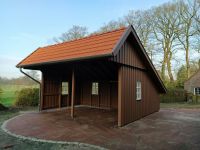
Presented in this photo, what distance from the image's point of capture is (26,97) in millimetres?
12609

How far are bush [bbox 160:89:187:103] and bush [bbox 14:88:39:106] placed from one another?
41.3ft

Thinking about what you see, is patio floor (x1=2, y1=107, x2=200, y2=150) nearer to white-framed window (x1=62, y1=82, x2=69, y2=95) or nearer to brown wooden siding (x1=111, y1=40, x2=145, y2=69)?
brown wooden siding (x1=111, y1=40, x2=145, y2=69)

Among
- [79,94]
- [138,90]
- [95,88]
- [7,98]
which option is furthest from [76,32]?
[138,90]

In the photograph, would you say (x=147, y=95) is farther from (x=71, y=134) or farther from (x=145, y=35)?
(x=145, y=35)

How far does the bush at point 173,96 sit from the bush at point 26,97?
1260 cm

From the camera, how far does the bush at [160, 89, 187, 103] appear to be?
60.1 feet

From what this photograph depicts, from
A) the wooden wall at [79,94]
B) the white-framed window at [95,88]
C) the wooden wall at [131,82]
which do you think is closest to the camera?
the wooden wall at [131,82]

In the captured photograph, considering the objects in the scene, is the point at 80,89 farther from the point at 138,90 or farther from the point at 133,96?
the point at 133,96

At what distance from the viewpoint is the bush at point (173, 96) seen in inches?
721

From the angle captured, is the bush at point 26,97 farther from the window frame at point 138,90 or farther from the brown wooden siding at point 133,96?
the brown wooden siding at point 133,96

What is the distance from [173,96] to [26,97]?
48.1 ft

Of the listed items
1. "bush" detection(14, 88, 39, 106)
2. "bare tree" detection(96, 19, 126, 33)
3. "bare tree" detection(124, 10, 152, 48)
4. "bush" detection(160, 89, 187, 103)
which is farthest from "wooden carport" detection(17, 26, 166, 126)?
"bare tree" detection(96, 19, 126, 33)

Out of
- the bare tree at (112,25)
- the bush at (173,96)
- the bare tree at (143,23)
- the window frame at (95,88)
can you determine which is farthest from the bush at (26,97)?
the bare tree at (143,23)

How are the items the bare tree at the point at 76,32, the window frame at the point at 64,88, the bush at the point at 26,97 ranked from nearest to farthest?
the window frame at the point at 64,88 → the bush at the point at 26,97 → the bare tree at the point at 76,32
